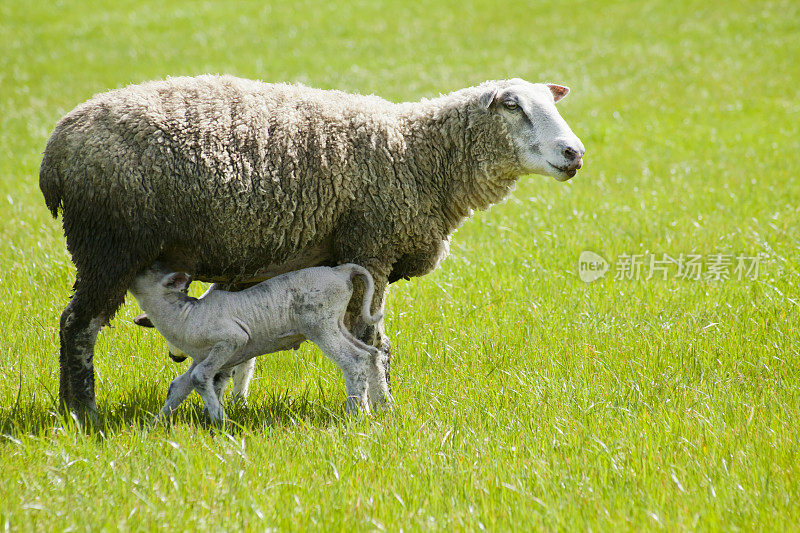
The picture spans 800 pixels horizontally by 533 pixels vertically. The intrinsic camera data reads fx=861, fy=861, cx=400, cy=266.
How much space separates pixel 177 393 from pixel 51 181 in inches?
52.3

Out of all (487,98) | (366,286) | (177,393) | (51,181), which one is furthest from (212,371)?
(487,98)

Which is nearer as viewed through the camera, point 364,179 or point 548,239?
point 364,179

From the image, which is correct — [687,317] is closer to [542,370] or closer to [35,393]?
[542,370]

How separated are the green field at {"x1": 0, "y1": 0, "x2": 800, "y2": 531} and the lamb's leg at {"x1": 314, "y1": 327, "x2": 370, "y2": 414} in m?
0.16

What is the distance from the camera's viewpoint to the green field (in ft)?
12.0

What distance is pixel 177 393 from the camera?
4.77 meters

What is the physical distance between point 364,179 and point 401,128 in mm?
494

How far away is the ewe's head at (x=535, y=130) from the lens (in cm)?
484

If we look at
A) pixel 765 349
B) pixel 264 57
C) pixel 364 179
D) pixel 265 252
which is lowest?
pixel 264 57

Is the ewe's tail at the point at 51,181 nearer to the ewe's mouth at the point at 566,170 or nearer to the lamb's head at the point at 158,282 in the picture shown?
the lamb's head at the point at 158,282

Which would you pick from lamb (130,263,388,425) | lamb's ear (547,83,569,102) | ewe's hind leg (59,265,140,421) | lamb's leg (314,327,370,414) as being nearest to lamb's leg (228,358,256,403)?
lamb (130,263,388,425)

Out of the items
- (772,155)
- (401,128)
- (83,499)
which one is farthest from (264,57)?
(83,499)

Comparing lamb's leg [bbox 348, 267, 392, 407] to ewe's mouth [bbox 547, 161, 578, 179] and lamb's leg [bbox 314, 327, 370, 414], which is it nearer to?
lamb's leg [bbox 314, 327, 370, 414]

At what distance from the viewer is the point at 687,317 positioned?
6137mm
